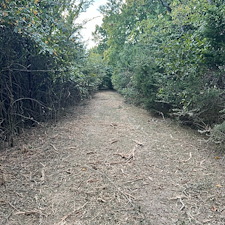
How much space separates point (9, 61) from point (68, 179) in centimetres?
211

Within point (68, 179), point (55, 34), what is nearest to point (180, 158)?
point (68, 179)

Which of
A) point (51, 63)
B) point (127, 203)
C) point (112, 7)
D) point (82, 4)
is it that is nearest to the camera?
point (127, 203)

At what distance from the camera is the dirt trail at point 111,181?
1.61m

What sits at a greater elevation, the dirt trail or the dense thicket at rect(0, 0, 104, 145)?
the dense thicket at rect(0, 0, 104, 145)

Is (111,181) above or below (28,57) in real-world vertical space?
below

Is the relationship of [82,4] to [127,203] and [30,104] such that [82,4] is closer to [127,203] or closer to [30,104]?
[30,104]

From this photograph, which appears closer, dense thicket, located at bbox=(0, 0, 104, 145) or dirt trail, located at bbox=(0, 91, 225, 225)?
dirt trail, located at bbox=(0, 91, 225, 225)

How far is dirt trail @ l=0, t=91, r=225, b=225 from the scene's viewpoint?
5.29 feet

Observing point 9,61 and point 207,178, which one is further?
point 9,61

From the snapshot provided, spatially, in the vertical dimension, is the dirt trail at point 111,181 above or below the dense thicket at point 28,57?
below

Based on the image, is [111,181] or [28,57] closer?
[111,181]

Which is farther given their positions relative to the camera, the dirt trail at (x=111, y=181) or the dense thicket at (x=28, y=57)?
the dense thicket at (x=28, y=57)

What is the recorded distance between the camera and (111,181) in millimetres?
2129

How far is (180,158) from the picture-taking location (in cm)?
278
